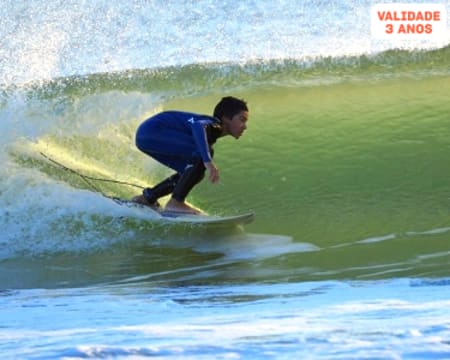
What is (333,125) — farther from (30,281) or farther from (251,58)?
(30,281)

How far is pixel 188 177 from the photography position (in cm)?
627

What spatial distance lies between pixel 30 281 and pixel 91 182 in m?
1.66

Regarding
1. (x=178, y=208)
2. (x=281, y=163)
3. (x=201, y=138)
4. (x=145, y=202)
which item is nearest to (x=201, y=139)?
(x=201, y=138)

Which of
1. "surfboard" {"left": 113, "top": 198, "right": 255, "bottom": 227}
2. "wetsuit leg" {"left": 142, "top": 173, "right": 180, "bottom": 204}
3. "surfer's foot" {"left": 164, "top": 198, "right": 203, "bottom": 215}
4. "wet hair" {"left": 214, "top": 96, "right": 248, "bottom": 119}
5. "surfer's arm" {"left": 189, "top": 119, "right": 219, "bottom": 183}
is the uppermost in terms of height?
"wet hair" {"left": 214, "top": 96, "right": 248, "bottom": 119}

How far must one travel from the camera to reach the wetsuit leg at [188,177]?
625 centimetres

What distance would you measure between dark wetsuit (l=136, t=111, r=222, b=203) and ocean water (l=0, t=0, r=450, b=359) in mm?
229

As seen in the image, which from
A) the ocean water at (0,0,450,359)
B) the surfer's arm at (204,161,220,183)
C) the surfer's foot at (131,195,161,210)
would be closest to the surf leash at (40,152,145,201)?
the ocean water at (0,0,450,359)

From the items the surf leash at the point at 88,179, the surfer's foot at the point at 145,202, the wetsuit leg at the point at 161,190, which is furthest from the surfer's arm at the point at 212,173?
the surf leash at the point at 88,179

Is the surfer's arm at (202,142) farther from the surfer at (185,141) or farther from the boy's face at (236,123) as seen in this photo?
the boy's face at (236,123)

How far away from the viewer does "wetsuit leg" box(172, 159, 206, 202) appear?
20.5 feet

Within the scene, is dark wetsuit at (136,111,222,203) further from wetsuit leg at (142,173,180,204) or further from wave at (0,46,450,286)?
wave at (0,46,450,286)

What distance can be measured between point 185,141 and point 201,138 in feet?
0.84

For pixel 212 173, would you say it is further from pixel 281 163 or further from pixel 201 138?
pixel 281 163

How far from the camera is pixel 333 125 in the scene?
28.5 feet
